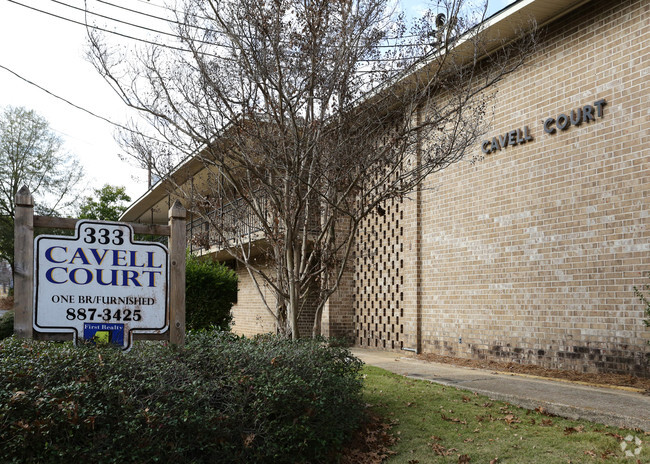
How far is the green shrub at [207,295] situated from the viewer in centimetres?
1038

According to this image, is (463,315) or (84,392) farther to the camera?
(463,315)

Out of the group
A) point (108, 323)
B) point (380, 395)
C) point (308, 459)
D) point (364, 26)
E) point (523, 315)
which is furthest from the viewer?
point (523, 315)

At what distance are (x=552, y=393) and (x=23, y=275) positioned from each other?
604 cm

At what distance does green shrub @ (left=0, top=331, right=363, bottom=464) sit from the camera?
13.6ft

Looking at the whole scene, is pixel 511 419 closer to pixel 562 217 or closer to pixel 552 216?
pixel 562 217

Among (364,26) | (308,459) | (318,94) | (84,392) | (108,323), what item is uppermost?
(364,26)

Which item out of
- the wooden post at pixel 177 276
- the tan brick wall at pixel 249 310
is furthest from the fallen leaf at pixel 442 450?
the tan brick wall at pixel 249 310

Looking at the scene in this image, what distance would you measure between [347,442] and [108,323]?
8.49 ft

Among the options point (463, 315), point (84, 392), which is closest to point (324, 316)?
point (463, 315)

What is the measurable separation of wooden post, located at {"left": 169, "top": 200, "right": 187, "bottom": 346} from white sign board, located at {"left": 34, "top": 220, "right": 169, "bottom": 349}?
0.06 m

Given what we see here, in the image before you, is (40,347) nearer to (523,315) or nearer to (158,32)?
(158,32)

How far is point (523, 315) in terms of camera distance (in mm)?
10062

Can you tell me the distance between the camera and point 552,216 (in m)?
9.59

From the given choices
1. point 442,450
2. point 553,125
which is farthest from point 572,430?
point 553,125
